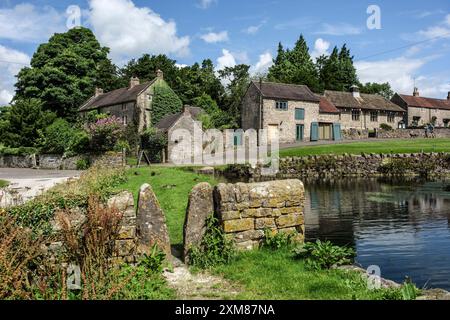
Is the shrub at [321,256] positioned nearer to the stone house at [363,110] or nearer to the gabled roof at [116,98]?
the gabled roof at [116,98]

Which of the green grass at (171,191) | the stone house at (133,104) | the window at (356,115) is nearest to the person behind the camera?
the green grass at (171,191)

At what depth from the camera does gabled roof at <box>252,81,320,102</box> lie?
55094 millimetres

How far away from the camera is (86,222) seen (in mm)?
6793

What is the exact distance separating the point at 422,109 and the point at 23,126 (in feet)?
222

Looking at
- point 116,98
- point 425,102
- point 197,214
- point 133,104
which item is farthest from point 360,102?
point 197,214

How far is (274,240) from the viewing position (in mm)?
8297

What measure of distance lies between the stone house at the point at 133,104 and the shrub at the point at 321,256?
4495 cm

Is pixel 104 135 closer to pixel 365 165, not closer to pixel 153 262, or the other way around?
pixel 365 165

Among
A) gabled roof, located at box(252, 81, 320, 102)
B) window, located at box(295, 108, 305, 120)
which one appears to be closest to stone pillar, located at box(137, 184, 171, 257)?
gabled roof, located at box(252, 81, 320, 102)

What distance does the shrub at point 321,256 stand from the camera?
288 inches

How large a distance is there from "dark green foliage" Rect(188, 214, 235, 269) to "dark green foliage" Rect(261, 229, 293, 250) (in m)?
0.83

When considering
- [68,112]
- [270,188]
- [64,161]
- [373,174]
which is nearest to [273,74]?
[68,112]

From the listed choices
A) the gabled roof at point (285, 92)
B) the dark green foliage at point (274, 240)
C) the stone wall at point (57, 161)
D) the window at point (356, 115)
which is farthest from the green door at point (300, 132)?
the dark green foliage at point (274, 240)

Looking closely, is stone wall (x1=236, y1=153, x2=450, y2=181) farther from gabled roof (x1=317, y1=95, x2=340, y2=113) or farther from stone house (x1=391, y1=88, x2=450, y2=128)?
stone house (x1=391, y1=88, x2=450, y2=128)
